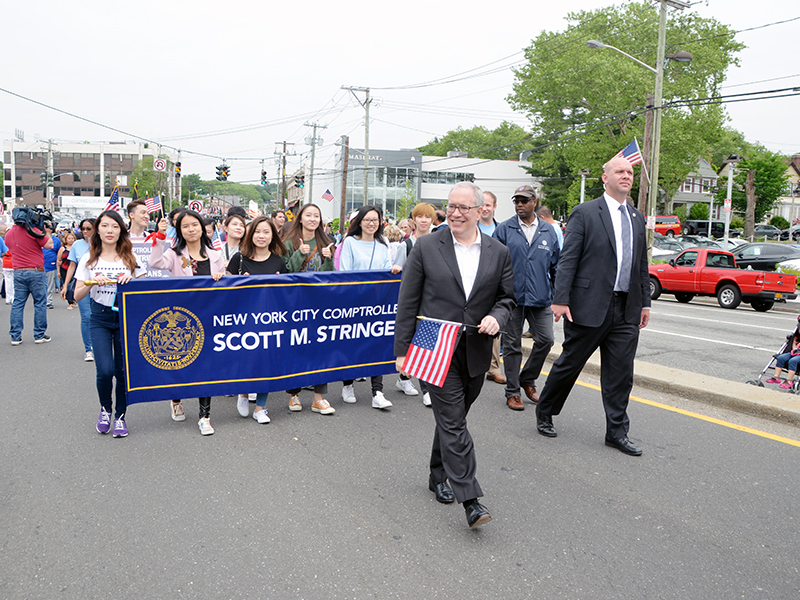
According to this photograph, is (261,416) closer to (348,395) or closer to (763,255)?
(348,395)

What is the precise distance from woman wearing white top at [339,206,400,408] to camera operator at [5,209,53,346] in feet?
19.4

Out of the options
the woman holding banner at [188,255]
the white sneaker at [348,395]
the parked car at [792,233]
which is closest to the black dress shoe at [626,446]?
the white sneaker at [348,395]

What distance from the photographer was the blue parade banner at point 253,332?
217 inches

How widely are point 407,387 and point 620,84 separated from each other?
1753 inches

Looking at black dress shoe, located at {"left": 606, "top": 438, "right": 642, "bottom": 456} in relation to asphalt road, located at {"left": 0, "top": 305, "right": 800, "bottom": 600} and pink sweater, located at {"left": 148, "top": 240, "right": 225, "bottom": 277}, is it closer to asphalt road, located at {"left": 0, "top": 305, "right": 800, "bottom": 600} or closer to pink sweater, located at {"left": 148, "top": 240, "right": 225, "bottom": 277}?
asphalt road, located at {"left": 0, "top": 305, "right": 800, "bottom": 600}

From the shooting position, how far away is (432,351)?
379cm

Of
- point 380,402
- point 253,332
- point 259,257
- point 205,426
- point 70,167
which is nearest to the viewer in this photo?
point 205,426

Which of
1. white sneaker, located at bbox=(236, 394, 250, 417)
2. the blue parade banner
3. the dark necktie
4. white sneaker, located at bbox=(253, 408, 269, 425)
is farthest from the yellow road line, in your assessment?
white sneaker, located at bbox=(236, 394, 250, 417)

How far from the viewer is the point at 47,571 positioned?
326cm

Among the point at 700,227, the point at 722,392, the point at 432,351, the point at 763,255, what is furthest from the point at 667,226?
the point at 432,351

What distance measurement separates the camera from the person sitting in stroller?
7.13 metres

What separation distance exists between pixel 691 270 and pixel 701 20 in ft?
125

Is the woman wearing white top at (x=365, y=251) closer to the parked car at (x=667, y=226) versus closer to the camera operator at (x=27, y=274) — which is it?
the camera operator at (x=27, y=274)

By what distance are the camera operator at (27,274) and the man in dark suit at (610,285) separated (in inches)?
327
